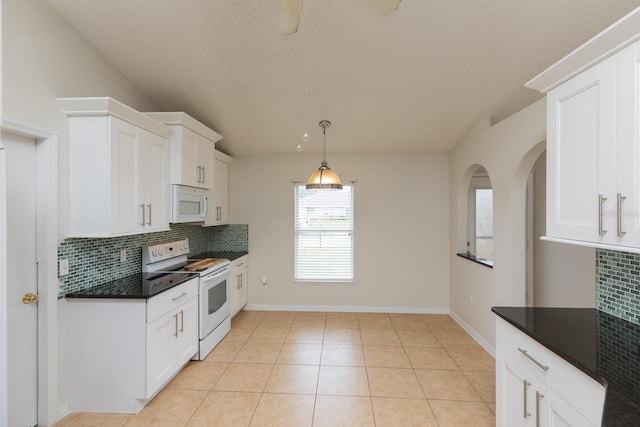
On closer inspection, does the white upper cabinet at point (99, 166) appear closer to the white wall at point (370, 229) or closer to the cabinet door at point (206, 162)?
the cabinet door at point (206, 162)

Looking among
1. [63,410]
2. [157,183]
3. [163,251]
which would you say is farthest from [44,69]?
[63,410]

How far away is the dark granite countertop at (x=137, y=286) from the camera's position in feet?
7.70

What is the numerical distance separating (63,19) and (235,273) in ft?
10.0

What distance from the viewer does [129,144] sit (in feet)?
8.35

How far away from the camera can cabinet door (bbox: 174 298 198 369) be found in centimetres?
281

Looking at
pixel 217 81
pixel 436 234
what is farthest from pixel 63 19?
pixel 436 234

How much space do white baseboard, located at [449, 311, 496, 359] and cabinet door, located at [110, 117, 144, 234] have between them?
3.59 m

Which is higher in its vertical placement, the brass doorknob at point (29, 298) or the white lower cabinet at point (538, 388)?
the brass doorknob at point (29, 298)

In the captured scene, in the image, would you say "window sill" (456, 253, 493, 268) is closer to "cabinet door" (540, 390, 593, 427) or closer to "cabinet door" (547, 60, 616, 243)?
"cabinet door" (547, 60, 616, 243)

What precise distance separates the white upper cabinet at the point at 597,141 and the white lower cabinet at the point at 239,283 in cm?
351

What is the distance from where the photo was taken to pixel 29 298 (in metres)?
2.13

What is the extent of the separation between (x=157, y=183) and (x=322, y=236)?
8.25 feet

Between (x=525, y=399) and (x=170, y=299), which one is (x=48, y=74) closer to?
(x=170, y=299)

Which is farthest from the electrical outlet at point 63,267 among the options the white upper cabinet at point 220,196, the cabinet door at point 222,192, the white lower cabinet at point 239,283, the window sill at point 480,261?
the window sill at point 480,261
